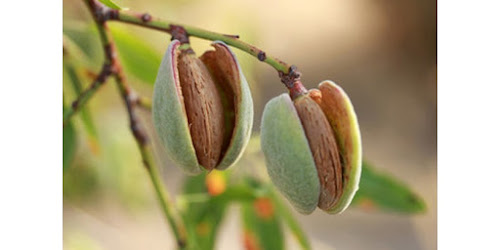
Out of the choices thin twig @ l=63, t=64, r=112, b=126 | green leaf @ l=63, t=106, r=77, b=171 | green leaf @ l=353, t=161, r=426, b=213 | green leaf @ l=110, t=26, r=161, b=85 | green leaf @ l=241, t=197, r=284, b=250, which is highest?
green leaf @ l=110, t=26, r=161, b=85

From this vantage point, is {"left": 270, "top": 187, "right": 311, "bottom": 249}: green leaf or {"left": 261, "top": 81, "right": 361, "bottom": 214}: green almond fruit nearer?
{"left": 261, "top": 81, "right": 361, "bottom": 214}: green almond fruit

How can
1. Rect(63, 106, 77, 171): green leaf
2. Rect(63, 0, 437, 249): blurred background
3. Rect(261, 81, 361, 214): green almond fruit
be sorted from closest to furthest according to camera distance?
Rect(261, 81, 361, 214): green almond fruit → Rect(63, 106, 77, 171): green leaf → Rect(63, 0, 437, 249): blurred background

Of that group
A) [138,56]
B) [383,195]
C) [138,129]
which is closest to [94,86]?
[138,129]

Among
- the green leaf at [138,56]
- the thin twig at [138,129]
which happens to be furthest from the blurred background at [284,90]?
the thin twig at [138,129]

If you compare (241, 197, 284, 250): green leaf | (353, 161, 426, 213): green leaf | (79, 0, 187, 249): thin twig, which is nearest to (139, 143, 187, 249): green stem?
(79, 0, 187, 249): thin twig

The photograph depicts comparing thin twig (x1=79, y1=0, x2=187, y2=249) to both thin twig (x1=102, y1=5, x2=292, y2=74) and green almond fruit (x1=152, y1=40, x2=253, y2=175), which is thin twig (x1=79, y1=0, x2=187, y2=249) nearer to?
thin twig (x1=102, y1=5, x2=292, y2=74)
